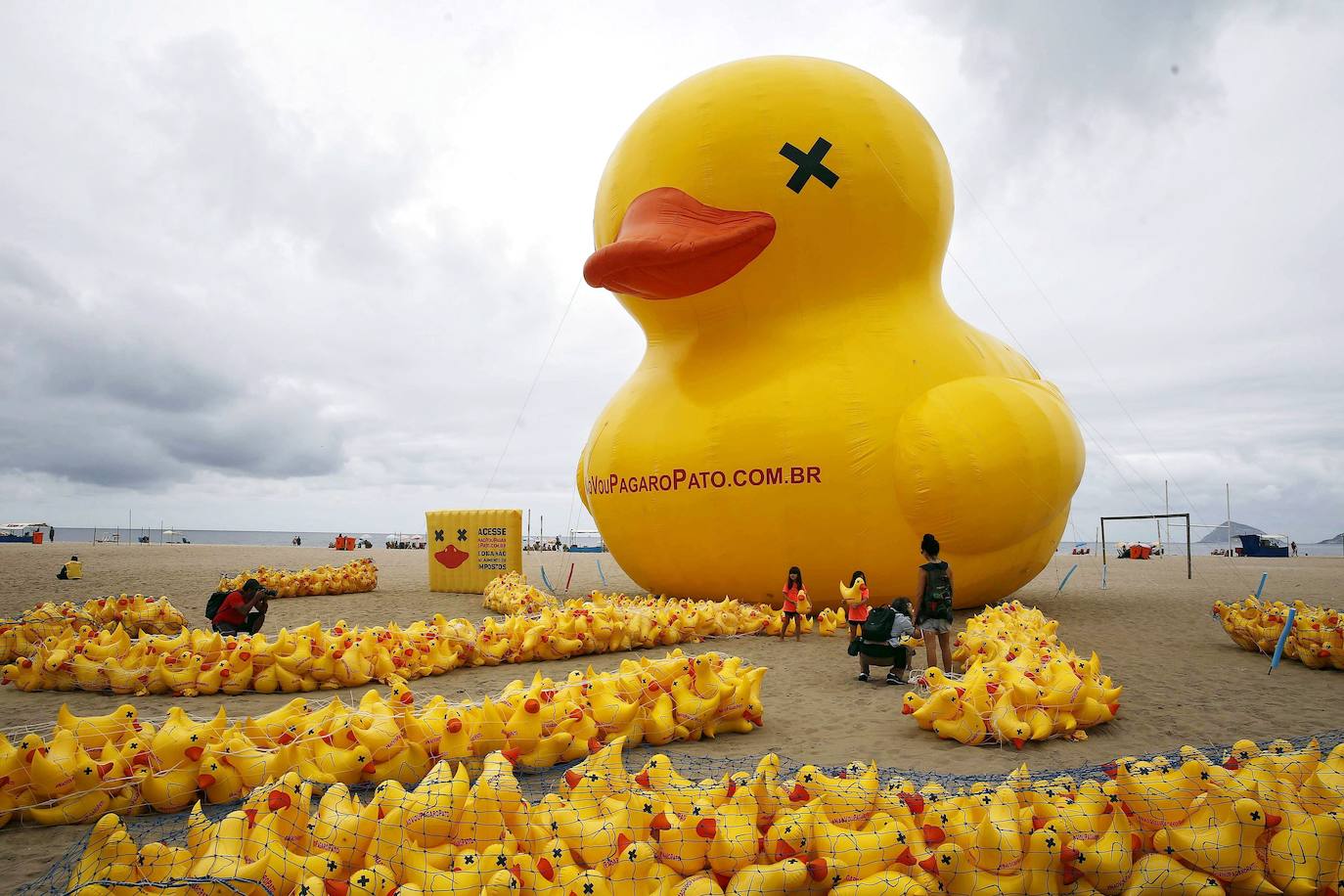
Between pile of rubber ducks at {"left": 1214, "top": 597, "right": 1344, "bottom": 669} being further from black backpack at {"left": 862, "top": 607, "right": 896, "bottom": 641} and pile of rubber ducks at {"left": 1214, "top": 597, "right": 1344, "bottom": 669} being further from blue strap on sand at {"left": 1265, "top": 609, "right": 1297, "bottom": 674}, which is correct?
black backpack at {"left": 862, "top": 607, "right": 896, "bottom": 641}

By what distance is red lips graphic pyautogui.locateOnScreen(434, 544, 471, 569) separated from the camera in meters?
15.4

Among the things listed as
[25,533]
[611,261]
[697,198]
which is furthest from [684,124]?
[25,533]

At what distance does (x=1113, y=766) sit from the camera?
3432 millimetres

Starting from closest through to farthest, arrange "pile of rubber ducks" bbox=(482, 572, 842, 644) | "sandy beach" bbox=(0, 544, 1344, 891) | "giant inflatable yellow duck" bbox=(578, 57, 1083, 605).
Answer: "sandy beach" bbox=(0, 544, 1344, 891), "pile of rubber ducks" bbox=(482, 572, 842, 644), "giant inflatable yellow duck" bbox=(578, 57, 1083, 605)

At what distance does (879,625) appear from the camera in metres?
6.59

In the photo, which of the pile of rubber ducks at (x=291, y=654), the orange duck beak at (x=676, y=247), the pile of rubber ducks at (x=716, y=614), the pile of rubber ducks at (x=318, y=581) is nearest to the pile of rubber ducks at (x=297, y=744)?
the pile of rubber ducks at (x=291, y=654)

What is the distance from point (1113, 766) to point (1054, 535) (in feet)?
23.8

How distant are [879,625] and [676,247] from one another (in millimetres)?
4795

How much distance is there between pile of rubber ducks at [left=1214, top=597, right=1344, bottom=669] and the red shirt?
10.5m

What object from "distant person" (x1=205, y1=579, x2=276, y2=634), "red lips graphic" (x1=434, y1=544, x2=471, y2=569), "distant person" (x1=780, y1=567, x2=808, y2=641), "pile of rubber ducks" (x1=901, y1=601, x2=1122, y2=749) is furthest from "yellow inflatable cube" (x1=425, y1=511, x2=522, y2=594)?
"pile of rubber ducks" (x1=901, y1=601, x2=1122, y2=749)

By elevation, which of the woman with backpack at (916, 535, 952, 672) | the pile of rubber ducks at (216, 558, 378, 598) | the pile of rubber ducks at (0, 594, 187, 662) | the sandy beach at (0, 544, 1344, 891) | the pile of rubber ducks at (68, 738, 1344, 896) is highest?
the woman with backpack at (916, 535, 952, 672)

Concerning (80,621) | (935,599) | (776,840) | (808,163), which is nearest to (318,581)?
(80,621)

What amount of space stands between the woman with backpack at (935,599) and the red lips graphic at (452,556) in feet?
35.0

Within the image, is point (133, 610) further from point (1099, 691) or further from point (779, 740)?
point (1099, 691)
